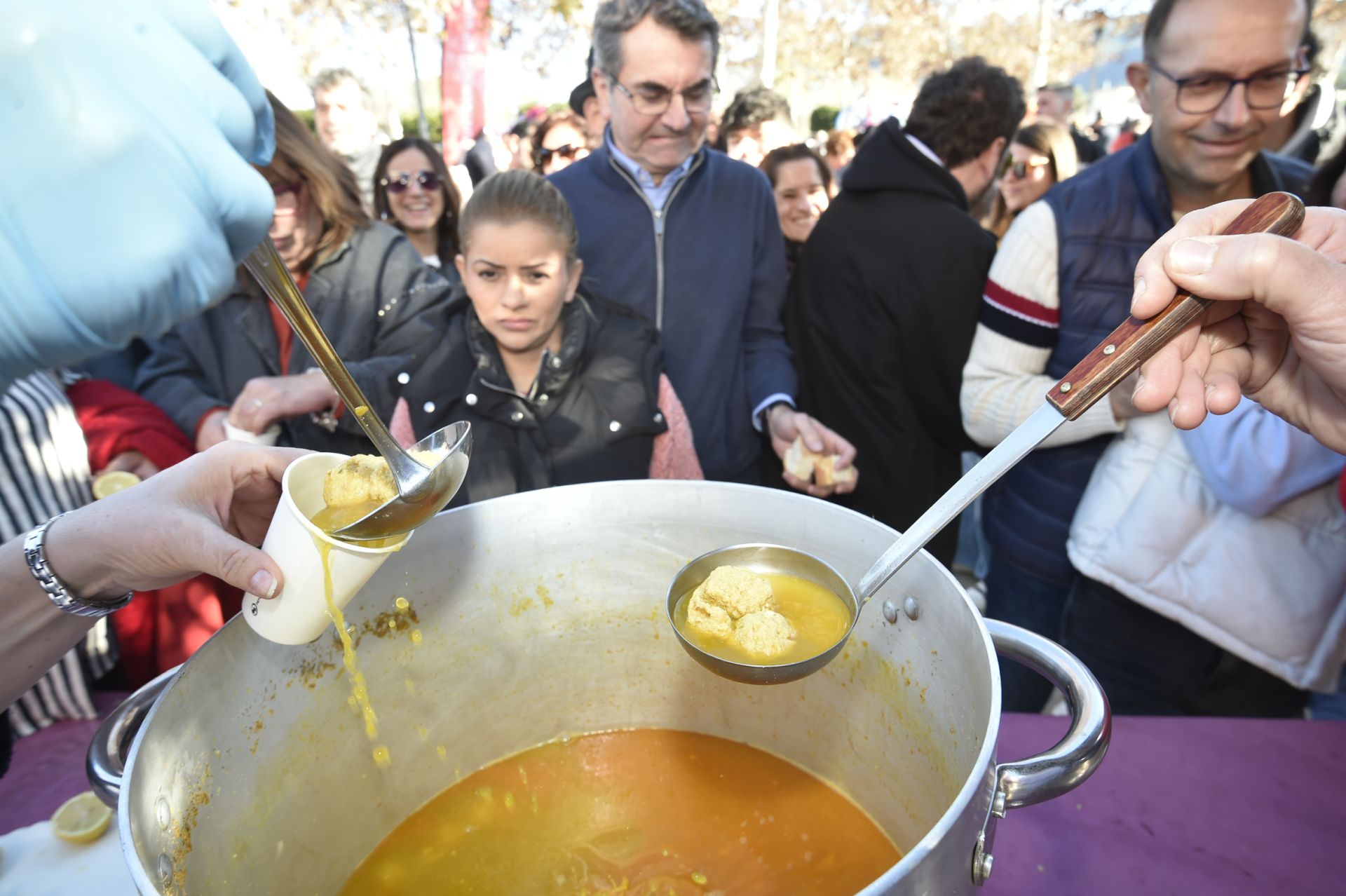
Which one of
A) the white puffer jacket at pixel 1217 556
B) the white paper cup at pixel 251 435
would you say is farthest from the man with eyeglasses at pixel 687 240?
the white paper cup at pixel 251 435

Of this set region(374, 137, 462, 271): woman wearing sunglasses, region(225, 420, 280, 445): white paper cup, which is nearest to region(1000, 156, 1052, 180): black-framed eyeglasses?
region(374, 137, 462, 271): woman wearing sunglasses

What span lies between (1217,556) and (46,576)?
2.09 meters

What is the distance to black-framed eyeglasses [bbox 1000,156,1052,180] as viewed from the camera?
4230mm

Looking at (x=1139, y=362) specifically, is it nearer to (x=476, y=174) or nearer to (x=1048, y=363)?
(x=1048, y=363)

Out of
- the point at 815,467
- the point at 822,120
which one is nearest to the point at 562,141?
the point at 815,467

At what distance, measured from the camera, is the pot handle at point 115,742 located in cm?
78

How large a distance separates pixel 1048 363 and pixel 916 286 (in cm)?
46

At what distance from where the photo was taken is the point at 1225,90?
160 centimetres

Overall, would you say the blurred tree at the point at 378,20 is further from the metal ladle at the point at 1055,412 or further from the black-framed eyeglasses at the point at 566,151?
the metal ladle at the point at 1055,412

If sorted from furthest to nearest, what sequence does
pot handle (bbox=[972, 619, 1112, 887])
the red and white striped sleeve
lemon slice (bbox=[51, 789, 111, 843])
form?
1. the red and white striped sleeve
2. lemon slice (bbox=[51, 789, 111, 843])
3. pot handle (bbox=[972, 619, 1112, 887])

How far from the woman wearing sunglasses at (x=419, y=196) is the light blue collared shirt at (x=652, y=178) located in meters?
1.54

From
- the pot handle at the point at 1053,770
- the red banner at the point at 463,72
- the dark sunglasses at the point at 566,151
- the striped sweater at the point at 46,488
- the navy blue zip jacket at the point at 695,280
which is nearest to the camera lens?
the pot handle at the point at 1053,770

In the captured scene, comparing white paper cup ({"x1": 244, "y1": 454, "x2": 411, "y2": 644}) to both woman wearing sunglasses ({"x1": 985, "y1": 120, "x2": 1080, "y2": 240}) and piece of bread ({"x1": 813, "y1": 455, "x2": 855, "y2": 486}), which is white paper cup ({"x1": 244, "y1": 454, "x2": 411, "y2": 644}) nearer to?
piece of bread ({"x1": 813, "y1": 455, "x2": 855, "y2": 486})

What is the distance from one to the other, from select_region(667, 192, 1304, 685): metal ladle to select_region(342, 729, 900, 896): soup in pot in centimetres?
33
